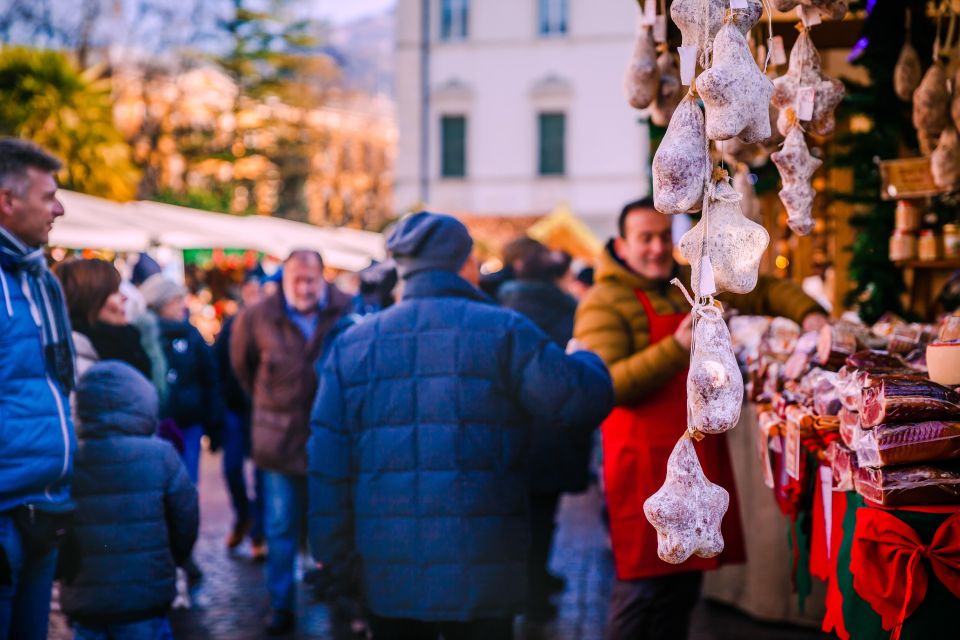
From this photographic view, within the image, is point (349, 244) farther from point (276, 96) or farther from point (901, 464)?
point (276, 96)

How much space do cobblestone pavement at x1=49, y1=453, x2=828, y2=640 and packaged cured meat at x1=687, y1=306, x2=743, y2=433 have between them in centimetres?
354

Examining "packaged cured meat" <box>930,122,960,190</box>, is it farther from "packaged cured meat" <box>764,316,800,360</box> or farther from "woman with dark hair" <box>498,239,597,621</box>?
"woman with dark hair" <box>498,239,597,621</box>

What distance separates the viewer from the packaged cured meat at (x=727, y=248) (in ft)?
6.72

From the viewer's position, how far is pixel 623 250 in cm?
389

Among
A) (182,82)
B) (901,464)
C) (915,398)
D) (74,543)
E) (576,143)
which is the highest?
(182,82)

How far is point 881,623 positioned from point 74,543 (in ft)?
8.37

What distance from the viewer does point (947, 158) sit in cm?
364

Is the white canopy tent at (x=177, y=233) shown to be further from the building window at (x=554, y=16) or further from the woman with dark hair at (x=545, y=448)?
the building window at (x=554, y=16)

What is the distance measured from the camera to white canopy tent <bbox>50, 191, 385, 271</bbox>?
911cm

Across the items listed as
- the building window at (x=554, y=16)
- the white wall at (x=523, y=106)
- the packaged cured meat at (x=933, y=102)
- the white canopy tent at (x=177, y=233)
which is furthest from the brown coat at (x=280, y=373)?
the building window at (x=554, y=16)

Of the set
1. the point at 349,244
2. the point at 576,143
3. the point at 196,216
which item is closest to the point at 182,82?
the point at 576,143

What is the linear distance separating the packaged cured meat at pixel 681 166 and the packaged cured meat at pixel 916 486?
2.56 feet

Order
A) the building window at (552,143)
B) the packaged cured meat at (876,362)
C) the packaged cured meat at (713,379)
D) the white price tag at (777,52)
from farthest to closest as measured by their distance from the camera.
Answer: the building window at (552,143) → the white price tag at (777,52) → the packaged cured meat at (876,362) → the packaged cured meat at (713,379)

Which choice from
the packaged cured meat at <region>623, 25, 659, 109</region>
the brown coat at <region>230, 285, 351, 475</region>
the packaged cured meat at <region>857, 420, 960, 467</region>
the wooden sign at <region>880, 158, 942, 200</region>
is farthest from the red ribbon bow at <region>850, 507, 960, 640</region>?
the brown coat at <region>230, 285, 351, 475</region>
